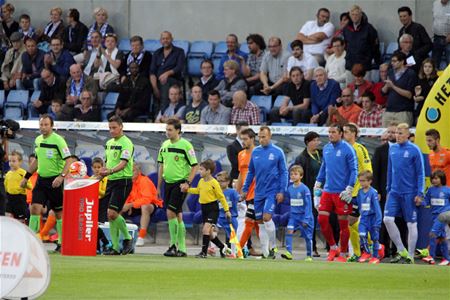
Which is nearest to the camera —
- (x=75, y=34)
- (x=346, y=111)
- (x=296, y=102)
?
(x=346, y=111)

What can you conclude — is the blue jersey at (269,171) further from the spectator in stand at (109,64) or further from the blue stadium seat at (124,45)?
the blue stadium seat at (124,45)

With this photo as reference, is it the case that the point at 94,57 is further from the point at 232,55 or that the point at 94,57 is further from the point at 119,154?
the point at 119,154

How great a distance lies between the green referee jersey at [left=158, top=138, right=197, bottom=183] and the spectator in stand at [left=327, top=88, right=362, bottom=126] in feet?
13.5

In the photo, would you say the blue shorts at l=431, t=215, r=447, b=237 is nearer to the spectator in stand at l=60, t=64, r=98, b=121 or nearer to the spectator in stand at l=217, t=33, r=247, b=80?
the spectator in stand at l=217, t=33, r=247, b=80

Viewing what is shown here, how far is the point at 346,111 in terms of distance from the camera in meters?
23.7

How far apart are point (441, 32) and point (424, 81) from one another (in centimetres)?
173

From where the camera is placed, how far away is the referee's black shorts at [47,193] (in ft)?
67.2

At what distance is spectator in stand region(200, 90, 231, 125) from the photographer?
24500mm

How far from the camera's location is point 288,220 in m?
22.7

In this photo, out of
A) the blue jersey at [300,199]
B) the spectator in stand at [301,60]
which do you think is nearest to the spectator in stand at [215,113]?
the spectator in stand at [301,60]

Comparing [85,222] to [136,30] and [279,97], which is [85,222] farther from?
[136,30]

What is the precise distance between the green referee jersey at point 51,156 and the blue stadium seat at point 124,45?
8435 mm

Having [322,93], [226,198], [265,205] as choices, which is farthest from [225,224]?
[322,93]

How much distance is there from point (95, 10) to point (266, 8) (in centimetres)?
393
